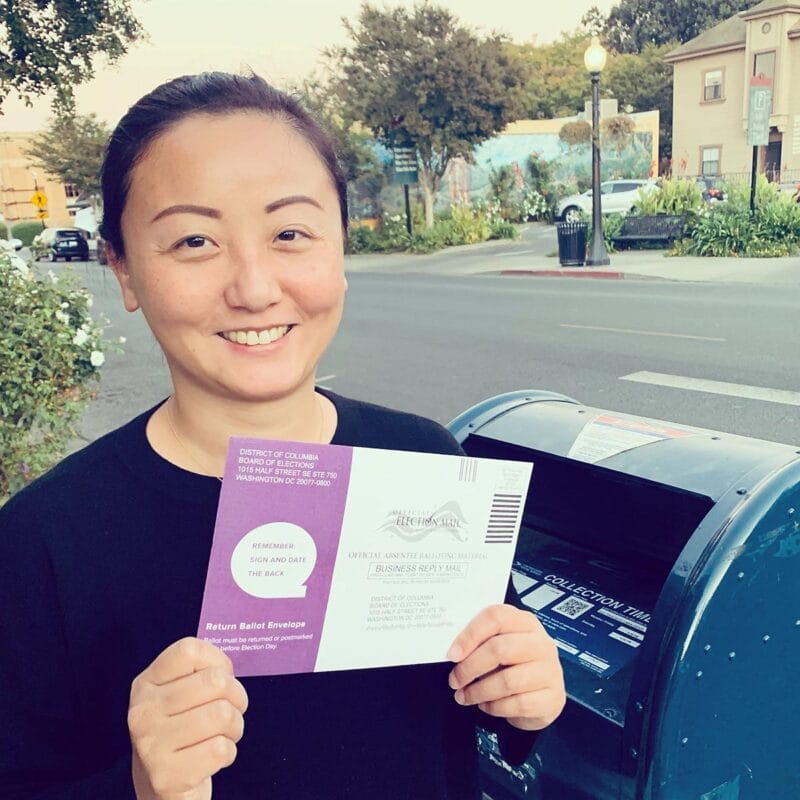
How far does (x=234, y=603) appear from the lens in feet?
3.27

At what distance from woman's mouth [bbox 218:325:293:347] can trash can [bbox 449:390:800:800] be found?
0.94 metres

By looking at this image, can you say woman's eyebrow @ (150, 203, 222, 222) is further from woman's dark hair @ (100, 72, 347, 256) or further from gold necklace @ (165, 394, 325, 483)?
gold necklace @ (165, 394, 325, 483)

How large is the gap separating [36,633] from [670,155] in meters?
43.5

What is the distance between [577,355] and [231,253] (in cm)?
781

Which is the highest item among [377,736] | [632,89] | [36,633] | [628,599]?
[632,89]

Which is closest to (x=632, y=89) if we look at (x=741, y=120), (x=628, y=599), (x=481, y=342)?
(x=741, y=120)

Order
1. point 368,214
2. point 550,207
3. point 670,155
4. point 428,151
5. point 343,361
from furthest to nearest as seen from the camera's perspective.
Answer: point 670,155, point 550,207, point 368,214, point 428,151, point 343,361

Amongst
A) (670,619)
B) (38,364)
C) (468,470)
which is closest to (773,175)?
(38,364)

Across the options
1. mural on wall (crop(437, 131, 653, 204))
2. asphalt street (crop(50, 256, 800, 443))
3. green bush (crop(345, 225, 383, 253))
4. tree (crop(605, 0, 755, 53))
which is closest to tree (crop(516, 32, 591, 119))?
tree (crop(605, 0, 755, 53))

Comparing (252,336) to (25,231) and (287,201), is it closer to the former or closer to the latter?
(287,201)

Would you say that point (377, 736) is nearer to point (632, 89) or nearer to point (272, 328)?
point (272, 328)

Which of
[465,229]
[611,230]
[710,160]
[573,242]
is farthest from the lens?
[710,160]

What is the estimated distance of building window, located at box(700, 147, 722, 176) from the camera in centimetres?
3584

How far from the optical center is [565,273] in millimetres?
16312
